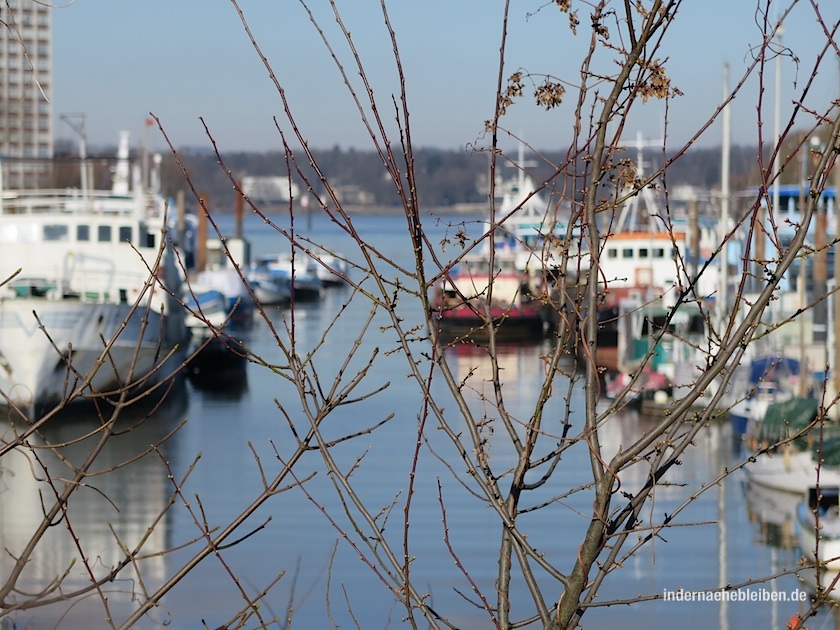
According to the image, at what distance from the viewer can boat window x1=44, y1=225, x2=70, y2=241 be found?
31188 millimetres

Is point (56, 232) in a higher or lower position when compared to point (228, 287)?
higher

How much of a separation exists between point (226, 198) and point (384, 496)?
112449mm

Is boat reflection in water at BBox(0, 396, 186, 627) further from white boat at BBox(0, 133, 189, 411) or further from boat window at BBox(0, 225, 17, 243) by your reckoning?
boat window at BBox(0, 225, 17, 243)

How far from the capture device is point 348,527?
1723 centimetres

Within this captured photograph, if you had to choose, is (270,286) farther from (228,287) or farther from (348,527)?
(348,527)

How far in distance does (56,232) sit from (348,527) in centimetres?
1676

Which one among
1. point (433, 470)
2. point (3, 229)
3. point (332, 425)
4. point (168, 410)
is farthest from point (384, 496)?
point (3, 229)

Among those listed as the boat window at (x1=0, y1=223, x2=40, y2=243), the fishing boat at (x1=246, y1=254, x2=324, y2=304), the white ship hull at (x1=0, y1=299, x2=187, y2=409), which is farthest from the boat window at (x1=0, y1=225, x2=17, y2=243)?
the fishing boat at (x1=246, y1=254, x2=324, y2=304)

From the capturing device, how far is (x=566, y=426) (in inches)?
127

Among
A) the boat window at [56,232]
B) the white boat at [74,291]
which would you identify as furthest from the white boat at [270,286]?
the white boat at [74,291]

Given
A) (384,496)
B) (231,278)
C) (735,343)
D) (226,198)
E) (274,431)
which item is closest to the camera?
(735,343)

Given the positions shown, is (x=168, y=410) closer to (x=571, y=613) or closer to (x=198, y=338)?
(x=198, y=338)

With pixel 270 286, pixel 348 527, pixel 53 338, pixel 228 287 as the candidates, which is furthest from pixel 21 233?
pixel 270 286

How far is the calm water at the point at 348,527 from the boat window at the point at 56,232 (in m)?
5.05
